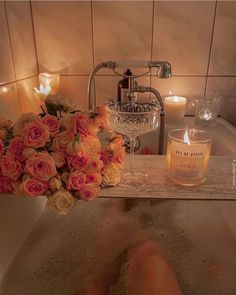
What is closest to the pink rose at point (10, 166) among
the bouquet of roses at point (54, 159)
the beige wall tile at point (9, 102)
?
the bouquet of roses at point (54, 159)

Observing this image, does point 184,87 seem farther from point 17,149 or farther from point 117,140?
point 17,149

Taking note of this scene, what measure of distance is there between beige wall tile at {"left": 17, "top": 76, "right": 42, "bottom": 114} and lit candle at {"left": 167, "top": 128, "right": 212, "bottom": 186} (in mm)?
589

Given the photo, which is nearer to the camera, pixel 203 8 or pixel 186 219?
pixel 186 219

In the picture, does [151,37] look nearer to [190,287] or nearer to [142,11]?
[142,11]

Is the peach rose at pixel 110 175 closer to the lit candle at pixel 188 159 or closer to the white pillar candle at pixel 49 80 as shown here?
the lit candle at pixel 188 159

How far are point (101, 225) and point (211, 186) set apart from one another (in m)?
0.30

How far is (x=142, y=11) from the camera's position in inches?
34.9

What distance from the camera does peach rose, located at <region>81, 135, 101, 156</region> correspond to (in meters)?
0.42

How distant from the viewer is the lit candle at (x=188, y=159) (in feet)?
1.48

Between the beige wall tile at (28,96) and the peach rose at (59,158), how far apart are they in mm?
515

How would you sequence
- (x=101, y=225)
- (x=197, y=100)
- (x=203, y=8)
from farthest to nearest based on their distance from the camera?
(x=197, y=100) → (x=203, y=8) → (x=101, y=225)

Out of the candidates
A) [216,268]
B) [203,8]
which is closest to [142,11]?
[203,8]

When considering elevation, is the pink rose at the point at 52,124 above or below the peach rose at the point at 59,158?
above

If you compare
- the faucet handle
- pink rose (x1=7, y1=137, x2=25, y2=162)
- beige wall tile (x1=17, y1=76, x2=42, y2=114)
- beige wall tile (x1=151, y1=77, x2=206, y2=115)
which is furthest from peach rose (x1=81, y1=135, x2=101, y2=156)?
beige wall tile (x1=151, y1=77, x2=206, y2=115)
